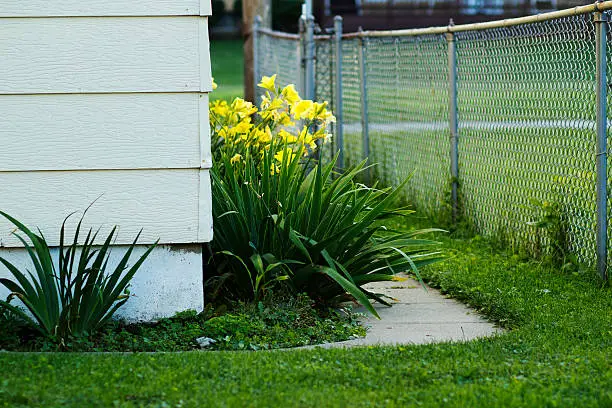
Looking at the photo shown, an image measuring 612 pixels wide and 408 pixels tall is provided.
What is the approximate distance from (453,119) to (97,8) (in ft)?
12.3

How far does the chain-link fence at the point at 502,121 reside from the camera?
20.0 ft

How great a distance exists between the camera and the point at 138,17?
4.83m

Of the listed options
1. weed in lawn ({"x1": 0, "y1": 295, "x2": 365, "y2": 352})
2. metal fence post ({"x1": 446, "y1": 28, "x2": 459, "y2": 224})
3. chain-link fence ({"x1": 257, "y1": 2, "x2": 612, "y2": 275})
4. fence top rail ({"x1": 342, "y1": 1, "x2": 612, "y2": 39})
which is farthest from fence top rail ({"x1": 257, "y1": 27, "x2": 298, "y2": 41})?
weed in lawn ({"x1": 0, "y1": 295, "x2": 365, "y2": 352})

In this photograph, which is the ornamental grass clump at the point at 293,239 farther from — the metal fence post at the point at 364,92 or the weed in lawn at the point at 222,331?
the metal fence post at the point at 364,92

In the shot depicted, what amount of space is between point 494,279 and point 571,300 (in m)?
0.64

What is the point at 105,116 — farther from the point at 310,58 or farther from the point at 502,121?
the point at 310,58

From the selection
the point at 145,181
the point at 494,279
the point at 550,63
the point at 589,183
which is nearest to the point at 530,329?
the point at 494,279

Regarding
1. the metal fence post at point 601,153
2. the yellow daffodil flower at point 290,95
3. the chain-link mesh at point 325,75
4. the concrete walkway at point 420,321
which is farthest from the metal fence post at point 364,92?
the metal fence post at point 601,153

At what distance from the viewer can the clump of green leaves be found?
14.9 ft

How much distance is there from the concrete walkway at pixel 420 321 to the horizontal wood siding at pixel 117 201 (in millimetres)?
993

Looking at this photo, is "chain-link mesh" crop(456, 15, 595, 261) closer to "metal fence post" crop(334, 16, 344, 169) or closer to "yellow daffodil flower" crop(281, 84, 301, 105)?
"yellow daffodil flower" crop(281, 84, 301, 105)

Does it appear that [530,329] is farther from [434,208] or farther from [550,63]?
[434,208]

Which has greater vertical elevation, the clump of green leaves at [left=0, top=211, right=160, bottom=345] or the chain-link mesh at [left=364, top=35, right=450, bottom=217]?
the chain-link mesh at [left=364, top=35, right=450, bottom=217]

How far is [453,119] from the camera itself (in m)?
7.84
